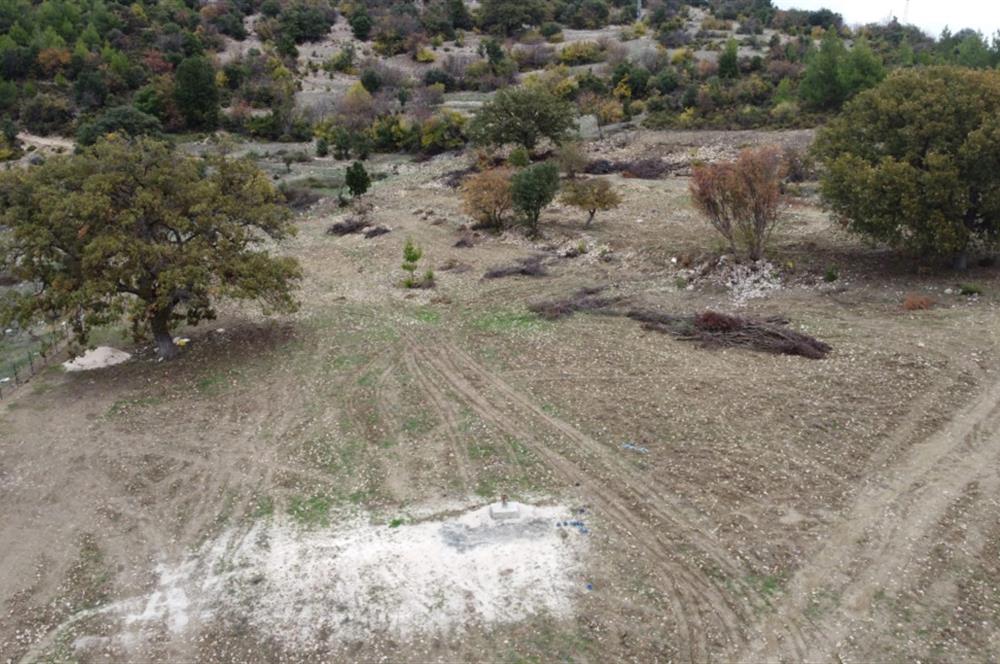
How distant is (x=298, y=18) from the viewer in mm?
98312

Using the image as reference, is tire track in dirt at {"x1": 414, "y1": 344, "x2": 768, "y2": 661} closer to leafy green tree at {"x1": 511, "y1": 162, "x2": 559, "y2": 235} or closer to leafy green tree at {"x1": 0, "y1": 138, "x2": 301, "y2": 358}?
leafy green tree at {"x1": 0, "y1": 138, "x2": 301, "y2": 358}

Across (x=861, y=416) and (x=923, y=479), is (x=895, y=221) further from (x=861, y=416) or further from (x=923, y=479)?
(x=923, y=479)

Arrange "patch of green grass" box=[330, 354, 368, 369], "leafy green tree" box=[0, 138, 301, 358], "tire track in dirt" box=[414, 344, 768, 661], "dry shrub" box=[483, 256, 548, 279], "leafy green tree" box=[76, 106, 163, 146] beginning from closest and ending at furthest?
"tire track in dirt" box=[414, 344, 768, 661] → "leafy green tree" box=[0, 138, 301, 358] → "patch of green grass" box=[330, 354, 368, 369] → "dry shrub" box=[483, 256, 548, 279] → "leafy green tree" box=[76, 106, 163, 146]

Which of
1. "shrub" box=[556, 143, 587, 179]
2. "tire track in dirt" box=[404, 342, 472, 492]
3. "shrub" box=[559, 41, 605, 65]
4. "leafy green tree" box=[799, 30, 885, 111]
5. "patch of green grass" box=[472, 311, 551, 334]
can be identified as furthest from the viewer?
"shrub" box=[559, 41, 605, 65]

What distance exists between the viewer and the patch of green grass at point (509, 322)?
24.6 metres

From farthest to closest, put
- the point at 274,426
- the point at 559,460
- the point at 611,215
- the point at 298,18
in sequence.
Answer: the point at 298,18 < the point at 611,215 < the point at 274,426 < the point at 559,460

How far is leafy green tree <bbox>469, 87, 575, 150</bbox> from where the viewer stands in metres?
51.6

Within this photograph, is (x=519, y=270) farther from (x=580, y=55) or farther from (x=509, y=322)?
(x=580, y=55)

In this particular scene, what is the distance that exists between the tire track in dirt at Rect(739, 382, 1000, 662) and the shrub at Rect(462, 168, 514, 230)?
2328 cm

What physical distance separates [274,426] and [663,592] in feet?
35.8

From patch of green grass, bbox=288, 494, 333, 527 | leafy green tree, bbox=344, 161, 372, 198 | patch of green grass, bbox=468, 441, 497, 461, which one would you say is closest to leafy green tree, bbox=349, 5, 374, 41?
leafy green tree, bbox=344, 161, 372, 198

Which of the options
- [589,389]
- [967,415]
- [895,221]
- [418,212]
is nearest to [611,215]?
[418,212]

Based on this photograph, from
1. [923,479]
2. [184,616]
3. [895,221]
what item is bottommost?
[184,616]

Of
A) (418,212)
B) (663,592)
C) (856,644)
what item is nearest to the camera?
(856,644)
